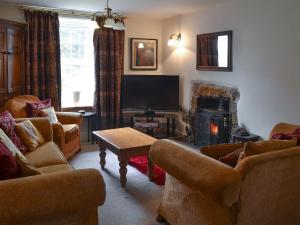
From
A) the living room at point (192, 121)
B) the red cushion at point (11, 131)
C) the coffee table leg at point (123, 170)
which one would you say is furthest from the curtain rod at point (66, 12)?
the coffee table leg at point (123, 170)

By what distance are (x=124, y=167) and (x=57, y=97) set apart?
8.49 ft

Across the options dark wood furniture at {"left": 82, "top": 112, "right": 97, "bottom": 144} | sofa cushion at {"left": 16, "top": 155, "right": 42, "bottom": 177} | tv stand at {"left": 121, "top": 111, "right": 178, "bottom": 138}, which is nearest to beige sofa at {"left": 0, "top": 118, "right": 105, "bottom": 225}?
sofa cushion at {"left": 16, "top": 155, "right": 42, "bottom": 177}

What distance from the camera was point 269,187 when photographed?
6.97 ft

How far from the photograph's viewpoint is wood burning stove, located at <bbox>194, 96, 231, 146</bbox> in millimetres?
4777

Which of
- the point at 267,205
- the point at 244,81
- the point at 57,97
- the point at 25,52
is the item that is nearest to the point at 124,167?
the point at 267,205

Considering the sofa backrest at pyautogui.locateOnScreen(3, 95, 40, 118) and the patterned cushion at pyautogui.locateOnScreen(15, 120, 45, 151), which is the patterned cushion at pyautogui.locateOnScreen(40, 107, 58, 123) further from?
the patterned cushion at pyautogui.locateOnScreen(15, 120, 45, 151)

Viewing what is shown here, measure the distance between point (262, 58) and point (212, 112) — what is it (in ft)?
3.93

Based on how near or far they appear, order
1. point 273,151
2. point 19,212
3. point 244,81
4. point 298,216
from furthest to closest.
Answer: point 244,81
point 298,216
point 273,151
point 19,212

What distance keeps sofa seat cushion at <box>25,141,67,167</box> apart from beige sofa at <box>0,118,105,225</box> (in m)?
1.20

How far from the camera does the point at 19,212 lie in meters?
1.59

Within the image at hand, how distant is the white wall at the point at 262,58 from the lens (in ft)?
12.4

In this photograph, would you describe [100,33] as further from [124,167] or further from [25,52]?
[124,167]

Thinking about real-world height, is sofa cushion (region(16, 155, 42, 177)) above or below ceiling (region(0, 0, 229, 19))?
below

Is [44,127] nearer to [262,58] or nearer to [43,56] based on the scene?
[43,56]
